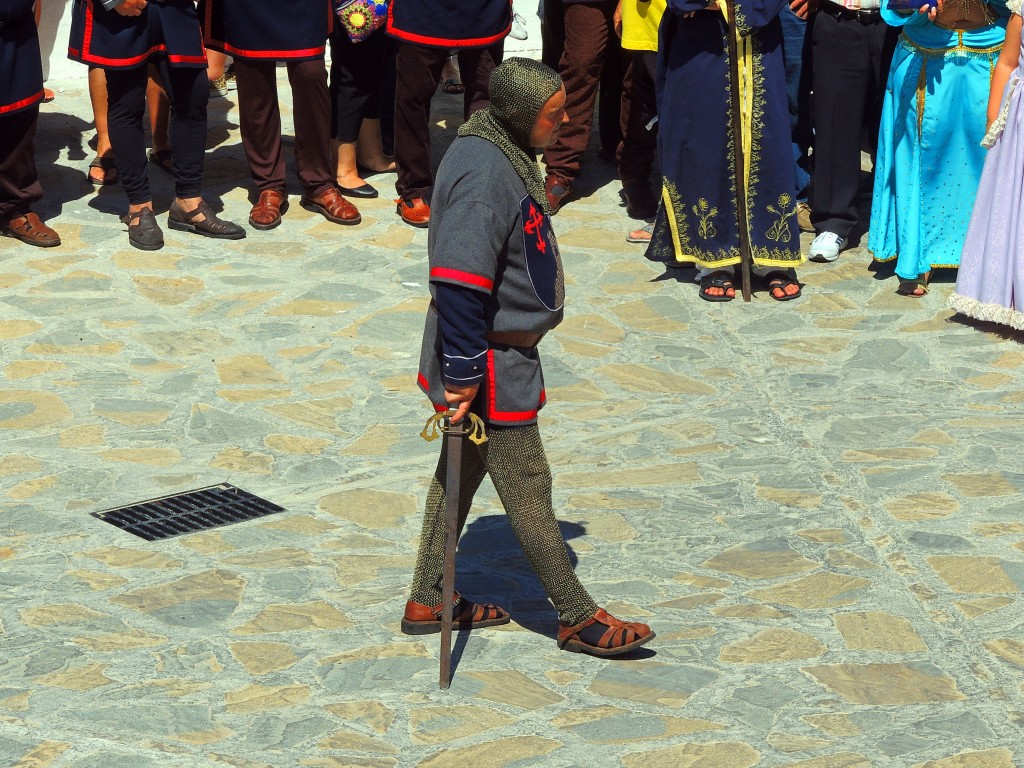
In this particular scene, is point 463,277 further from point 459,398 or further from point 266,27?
point 266,27

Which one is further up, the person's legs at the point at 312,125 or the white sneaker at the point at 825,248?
the person's legs at the point at 312,125

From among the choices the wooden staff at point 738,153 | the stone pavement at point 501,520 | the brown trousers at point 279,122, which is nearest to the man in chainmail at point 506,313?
the stone pavement at point 501,520

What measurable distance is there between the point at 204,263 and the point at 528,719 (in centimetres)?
442

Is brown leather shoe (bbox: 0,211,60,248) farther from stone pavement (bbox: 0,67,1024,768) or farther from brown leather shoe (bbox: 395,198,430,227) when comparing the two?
brown leather shoe (bbox: 395,198,430,227)

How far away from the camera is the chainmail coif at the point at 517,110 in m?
4.09

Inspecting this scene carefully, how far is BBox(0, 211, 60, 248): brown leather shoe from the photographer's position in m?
8.03

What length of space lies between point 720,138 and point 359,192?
2328 millimetres

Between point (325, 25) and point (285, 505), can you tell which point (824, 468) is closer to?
point (285, 505)

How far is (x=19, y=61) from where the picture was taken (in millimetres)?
7695

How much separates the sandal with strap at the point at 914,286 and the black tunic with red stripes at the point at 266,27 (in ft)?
10.4

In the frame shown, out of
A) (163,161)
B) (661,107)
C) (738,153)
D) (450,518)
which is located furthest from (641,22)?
(450,518)

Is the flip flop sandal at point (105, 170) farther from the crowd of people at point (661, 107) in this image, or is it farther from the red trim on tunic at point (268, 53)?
the red trim on tunic at point (268, 53)

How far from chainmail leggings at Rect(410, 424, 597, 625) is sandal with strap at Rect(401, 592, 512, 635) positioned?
3 cm

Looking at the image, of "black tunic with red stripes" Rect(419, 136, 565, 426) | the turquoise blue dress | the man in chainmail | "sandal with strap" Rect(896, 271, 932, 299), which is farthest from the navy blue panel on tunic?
"black tunic with red stripes" Rect(419, 136, 565, 426)
